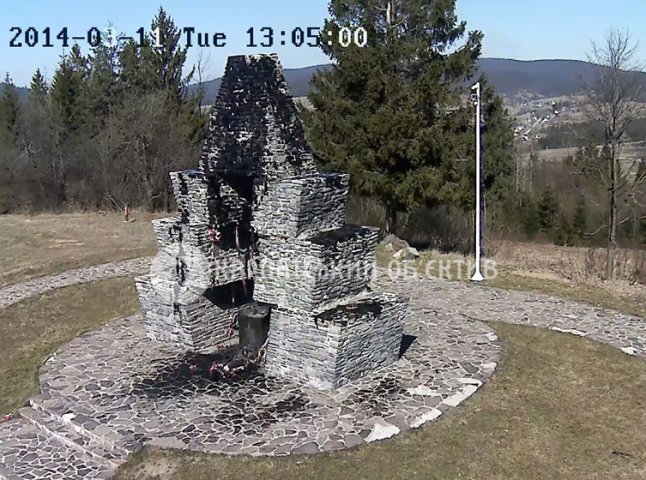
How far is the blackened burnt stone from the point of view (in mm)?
8312

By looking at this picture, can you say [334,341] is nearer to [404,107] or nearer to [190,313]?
[190,313]

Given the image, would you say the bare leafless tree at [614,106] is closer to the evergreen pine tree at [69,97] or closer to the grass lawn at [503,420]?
the grass lawn at [503,420]

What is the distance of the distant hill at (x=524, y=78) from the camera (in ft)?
46.3

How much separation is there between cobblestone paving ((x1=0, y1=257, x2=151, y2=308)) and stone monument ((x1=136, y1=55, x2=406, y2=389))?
233 inches

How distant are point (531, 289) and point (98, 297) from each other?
909 centimetres

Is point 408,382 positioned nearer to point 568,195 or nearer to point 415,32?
point 415,32

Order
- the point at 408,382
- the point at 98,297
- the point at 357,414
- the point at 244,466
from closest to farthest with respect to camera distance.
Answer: the point at 244,466 → the point at 357,414 → the point at 408,382 → the point at 98,297

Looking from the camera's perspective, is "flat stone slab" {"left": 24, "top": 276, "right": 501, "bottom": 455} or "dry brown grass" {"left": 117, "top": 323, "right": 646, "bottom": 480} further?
"flat stone slab" {"left": 24, "top": 276, "right": 501, "bottom": 455}

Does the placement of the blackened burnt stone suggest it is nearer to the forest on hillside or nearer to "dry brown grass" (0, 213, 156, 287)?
the forest on hillside

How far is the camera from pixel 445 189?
16.2 m

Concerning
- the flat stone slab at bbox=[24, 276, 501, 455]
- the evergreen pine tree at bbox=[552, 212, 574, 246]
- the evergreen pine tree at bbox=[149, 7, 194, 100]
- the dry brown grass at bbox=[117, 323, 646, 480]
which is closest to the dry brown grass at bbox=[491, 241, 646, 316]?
the flat stone slab at bbox=[24, 276, 501, 455]

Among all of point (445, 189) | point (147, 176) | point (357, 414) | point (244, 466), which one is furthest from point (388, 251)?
point (147, 176)

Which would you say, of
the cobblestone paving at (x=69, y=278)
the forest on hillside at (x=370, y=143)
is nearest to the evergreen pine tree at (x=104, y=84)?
the forest on hillside at (x=370, y=143)

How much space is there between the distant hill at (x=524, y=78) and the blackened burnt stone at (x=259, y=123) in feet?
1.30
